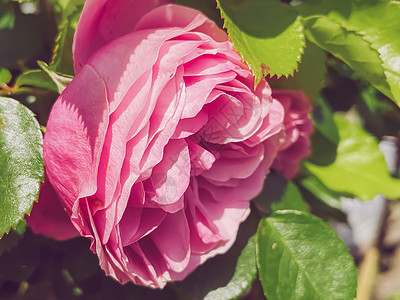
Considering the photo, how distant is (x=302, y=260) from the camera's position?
1.43ft

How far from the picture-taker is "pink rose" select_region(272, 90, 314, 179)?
476 millimetres

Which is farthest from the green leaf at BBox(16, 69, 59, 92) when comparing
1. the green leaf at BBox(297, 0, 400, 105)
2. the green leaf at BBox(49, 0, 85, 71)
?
the green leaf at BBox(297, 0, 400, 105)

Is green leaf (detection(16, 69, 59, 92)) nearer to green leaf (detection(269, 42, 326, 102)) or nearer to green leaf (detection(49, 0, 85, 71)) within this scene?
green leaf (detection(49, 0, 85, 71))

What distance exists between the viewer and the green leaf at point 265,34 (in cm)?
37

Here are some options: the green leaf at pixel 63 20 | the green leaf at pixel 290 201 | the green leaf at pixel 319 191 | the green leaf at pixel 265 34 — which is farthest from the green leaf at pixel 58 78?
the green leaf at pixel 319 191

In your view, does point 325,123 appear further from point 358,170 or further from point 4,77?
point 4,77

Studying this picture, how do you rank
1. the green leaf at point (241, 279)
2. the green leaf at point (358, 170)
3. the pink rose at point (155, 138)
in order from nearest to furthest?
the pink rose at point (155, 138) < the green leaf at point (241, 279) < the green leaf at point (358, 170)

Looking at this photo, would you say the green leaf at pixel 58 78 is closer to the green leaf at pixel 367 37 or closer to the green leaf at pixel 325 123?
the green leaf at pixel 367 37

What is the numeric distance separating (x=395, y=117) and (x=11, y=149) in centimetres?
78

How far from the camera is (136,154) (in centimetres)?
34

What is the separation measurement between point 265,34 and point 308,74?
0.11 metres

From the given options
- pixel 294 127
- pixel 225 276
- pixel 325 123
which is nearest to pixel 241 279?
pixel 225 276

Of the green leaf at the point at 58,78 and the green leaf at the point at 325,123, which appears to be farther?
the green leaf at the point at 325,123

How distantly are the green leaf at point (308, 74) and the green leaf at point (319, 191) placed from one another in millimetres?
169
